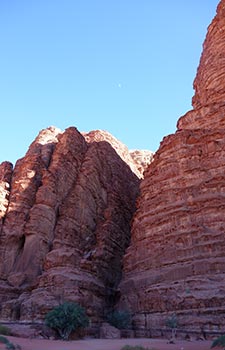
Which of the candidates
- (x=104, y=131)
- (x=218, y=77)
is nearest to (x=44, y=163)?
(x=104, y=131)

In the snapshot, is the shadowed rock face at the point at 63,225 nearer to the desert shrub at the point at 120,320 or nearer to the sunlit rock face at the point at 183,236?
the desert shrub at the point at 120,320

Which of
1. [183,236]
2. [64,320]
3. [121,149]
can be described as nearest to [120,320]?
[64,320]

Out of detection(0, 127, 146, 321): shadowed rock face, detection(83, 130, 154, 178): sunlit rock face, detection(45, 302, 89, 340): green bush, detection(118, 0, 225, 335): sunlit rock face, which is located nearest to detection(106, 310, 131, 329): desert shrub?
detection(118, 0, 225, 335): sunlit rock face

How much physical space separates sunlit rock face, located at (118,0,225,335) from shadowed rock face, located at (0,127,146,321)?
417 centimetres

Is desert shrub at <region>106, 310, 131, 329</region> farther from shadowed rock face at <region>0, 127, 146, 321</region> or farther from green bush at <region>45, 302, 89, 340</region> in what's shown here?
green bush at <region>45, 302, 89, 340</region>

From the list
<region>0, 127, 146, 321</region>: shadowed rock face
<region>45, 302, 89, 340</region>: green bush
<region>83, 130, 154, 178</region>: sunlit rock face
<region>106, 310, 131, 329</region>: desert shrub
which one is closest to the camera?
<region>45, 302, 89, 340</region>: green bush

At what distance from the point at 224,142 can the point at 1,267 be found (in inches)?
980

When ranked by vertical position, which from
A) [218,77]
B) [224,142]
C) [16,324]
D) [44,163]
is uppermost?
[218,77]

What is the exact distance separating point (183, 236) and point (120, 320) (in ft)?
25.3

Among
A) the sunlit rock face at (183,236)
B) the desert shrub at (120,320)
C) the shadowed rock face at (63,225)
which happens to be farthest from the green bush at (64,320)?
the sunlit rock face at (183,236)

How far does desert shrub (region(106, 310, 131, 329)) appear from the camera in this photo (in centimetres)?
2848

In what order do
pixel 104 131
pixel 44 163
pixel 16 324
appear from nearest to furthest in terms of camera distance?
pixel 16 324 → pixel 44 163 → pixel 104 131

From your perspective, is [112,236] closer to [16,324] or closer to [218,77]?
[16,324]

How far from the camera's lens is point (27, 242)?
134 ft
